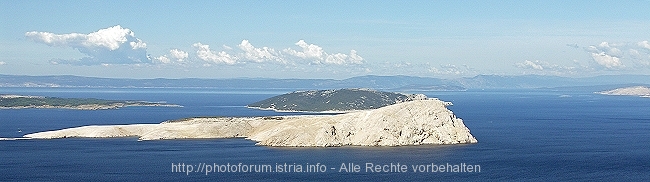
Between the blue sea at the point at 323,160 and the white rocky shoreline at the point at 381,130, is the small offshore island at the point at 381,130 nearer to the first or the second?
the white rocky shoreline at the point at 381,130

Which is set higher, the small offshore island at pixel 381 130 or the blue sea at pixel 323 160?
the small offshore island at pixel 381 130

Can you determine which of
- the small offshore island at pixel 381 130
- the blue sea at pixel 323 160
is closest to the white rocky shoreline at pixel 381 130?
the small offshore island at pixel 381 130

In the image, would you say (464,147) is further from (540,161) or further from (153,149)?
(153,149)

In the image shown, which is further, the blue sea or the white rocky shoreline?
the white rocky shoreline

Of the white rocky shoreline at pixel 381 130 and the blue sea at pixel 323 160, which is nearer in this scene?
the blue sea at pixel 323 160

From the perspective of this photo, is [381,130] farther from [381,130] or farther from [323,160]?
[323,160]

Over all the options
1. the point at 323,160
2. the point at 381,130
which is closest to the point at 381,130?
the point at 381,130

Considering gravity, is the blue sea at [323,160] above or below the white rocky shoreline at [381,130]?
below

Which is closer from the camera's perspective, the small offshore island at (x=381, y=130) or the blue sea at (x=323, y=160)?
the blue sea at (x=323, y=160)

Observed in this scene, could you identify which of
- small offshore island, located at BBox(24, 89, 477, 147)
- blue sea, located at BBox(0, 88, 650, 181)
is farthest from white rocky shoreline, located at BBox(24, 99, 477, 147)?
blue sea, located at BBox(0, 88, 650, 181)

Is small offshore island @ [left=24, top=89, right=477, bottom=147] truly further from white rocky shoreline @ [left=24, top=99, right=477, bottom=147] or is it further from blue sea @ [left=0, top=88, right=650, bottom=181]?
blue sea @ [left=0, top=88, right=650, bottom=181]

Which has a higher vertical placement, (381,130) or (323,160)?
(381,130)

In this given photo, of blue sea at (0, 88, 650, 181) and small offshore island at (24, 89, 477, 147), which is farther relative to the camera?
small offshore island at (24, 89, 477, 147)

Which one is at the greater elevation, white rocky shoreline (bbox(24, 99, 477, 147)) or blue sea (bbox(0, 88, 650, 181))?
white rocky shoreline (bbox(24, 99, 477, 147))
